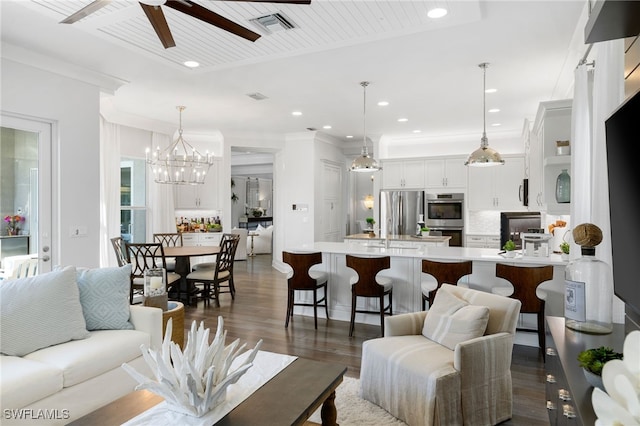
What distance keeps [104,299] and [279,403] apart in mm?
1762

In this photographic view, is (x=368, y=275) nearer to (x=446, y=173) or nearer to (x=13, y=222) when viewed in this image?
(x=13, y=222)

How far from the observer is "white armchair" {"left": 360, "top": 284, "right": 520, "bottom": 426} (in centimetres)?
231

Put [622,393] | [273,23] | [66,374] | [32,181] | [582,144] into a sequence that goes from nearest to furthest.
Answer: [622,393] < [66,374] < [582,144] < [273,23] < [32,181]

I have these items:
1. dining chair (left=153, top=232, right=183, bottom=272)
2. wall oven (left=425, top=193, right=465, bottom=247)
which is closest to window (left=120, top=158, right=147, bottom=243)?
dining chair (left=153, top=232, right=183, bottom=272)

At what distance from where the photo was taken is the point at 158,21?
2.41 meters

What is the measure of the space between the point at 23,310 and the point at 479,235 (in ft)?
23.9

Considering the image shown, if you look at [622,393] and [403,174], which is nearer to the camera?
[622,393]

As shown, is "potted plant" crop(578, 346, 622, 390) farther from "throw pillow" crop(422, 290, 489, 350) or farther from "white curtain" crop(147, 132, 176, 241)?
"white curtain" crop(147, 132, 176, 241)

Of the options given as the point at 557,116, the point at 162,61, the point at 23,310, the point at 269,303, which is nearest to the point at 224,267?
the point at 269,303

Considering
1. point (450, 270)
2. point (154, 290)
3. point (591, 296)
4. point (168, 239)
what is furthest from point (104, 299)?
point (168, 239)

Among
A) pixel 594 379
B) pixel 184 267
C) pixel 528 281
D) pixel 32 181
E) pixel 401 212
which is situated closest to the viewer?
pixel 594 379

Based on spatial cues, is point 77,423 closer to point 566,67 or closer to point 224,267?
point 224,267

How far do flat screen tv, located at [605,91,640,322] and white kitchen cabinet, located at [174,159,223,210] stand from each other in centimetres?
716

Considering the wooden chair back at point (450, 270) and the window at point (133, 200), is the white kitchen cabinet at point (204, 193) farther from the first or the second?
the wooden chair back at point (450, 270)
